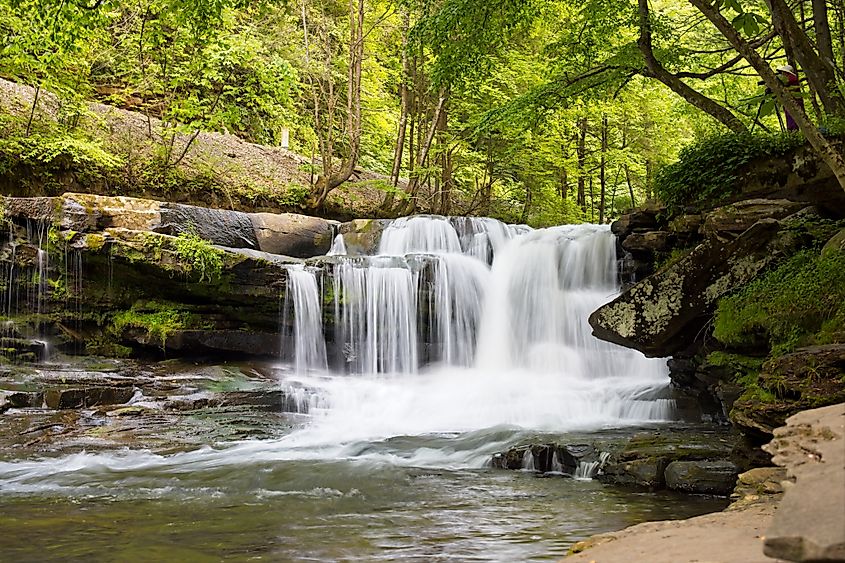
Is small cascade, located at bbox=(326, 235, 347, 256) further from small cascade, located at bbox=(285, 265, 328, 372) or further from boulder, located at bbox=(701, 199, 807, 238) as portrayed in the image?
boulder, located at bbox=(701, 199, 807, 238)

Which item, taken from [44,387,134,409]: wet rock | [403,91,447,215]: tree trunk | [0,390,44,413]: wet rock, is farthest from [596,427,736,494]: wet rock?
[403,91,447,215]: tree trunk

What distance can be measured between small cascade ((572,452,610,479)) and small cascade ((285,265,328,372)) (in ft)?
21.8

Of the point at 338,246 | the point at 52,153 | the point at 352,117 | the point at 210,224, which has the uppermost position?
the point at 352,117

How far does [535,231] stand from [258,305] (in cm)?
663

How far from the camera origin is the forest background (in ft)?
31.2

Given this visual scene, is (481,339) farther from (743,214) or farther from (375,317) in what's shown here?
(743,214)

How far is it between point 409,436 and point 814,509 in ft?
25.8

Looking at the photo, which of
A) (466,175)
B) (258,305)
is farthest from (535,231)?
(466,175)

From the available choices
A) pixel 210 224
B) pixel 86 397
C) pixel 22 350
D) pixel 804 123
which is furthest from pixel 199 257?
pixel 804 123

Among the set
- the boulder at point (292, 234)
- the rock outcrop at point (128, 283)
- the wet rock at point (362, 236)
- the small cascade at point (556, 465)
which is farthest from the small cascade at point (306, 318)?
the small cascade at point (556, 465)

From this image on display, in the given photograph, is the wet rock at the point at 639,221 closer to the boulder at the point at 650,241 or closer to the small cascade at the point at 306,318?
the boulder at the point at 650,241

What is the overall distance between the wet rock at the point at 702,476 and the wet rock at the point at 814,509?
376 centimetres

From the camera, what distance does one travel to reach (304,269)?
12.7 meters

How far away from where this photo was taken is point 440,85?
38.4 ft
